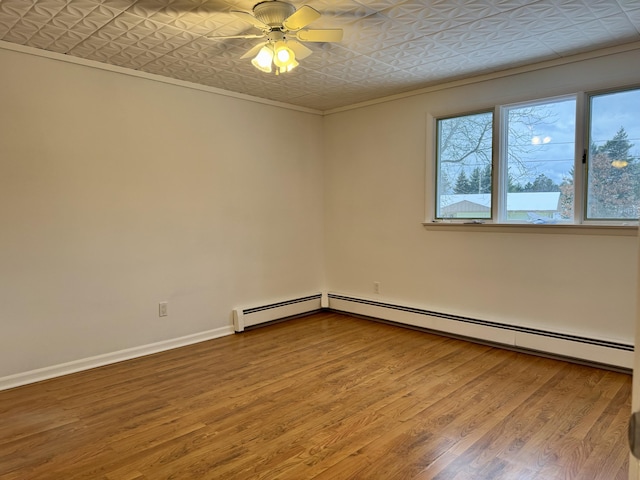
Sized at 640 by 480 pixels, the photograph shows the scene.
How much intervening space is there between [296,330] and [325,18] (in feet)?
9.75

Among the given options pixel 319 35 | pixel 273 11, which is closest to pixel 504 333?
pixel 319 35

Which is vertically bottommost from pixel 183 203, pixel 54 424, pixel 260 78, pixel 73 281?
pixel 54 424

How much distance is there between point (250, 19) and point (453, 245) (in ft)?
9.06

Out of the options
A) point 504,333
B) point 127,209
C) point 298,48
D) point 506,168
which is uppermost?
point 298,48

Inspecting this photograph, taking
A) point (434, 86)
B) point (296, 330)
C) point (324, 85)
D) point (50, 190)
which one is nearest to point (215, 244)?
point (296, 330)

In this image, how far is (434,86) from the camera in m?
4.31

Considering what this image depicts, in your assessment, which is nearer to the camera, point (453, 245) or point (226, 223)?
point (453, 245)

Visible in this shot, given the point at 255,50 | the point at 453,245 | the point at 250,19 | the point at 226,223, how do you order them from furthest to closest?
the point at 226,223 → the point at 453,245 → the point at 255,50 → the point at 250,19

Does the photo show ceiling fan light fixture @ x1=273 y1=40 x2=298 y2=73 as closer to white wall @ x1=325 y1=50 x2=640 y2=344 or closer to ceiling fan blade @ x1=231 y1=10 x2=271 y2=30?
ceiling fan blade @ x1=231 y1=10 x2=271 y2=30

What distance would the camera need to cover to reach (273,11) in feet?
8.40

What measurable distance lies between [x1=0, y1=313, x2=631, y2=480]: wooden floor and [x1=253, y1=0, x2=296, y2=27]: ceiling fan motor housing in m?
2.40

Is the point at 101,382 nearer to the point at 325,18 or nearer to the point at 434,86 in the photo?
the point at 325,18

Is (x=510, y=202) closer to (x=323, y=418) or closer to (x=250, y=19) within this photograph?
(x=323, y=418)

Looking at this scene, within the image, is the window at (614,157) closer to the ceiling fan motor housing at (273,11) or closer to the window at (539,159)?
the window at (539,159)
